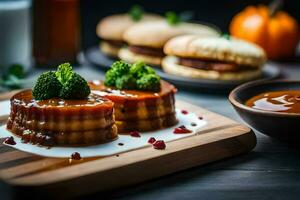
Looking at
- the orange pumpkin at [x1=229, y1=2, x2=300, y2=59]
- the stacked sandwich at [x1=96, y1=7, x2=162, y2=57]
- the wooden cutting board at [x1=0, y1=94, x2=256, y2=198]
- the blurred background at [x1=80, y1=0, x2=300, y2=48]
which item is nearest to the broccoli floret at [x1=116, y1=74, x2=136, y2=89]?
the wooden cutting board at [x1=0, y1=94, x2=256, y2=198]

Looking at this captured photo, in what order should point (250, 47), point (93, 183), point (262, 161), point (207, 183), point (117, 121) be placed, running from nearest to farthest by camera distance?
1. point (93, 183)
2. point (207, 183)
3. point (262, 161)
4. point (117, 121)
5. point (250, 47)

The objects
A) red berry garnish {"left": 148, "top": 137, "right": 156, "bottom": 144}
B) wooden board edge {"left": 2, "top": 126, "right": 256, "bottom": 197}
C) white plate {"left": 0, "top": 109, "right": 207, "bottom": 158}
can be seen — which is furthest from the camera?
red berry garnish {"left": 148, "top": 137, "right": 156, "bottom": 144}

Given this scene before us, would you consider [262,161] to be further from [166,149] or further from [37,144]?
[37,144]

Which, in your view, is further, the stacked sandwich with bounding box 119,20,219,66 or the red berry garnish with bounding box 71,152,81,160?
the stacked sandwich with bounding box 119,20,219,66

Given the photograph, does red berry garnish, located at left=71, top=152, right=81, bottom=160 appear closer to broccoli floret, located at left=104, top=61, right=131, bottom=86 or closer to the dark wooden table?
the dark wooden table

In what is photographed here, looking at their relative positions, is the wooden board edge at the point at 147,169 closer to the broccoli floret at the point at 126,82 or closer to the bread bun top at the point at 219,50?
the broccoli floret at the point at 126,82

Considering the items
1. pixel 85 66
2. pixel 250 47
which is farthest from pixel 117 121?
pixel 85 66

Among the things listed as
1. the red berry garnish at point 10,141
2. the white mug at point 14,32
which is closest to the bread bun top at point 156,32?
the white mug at point 14,32
